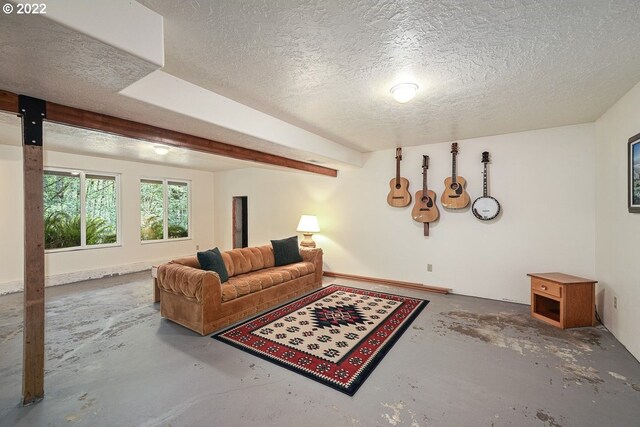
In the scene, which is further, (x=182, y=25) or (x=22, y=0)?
(x=182, y=25)

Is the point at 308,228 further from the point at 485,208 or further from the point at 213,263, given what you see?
the point at 485,208

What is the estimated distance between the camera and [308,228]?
17.8 ft

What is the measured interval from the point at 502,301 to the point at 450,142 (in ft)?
8.18

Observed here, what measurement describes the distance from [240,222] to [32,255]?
5598 millimetres

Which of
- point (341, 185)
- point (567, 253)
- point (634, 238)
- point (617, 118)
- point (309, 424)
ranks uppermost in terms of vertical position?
point (617, 118)

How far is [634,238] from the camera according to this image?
2.46 metres

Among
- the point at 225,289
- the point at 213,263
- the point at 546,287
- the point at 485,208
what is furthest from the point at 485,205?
the point at 213,263

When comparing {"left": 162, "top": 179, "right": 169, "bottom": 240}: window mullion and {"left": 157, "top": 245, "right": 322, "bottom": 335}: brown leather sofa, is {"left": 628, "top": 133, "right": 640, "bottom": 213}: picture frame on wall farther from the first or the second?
{"left": 162, "top": 179, "right": 169, "bottom": 240}: window mullion

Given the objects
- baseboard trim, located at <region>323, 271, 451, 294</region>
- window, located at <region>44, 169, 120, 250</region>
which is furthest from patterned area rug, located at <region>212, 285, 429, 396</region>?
window, located at <region>44, 169, 120, 250</region>

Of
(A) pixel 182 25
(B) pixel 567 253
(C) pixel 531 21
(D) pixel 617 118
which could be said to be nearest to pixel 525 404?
(C) pixel 531 21

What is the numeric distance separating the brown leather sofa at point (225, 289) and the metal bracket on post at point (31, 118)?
67.7 inches

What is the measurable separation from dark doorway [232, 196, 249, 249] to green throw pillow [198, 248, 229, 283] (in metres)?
3.92

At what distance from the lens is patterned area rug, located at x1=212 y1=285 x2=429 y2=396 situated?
2324 millimetres

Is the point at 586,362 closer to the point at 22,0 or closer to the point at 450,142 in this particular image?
the point at 450,142
